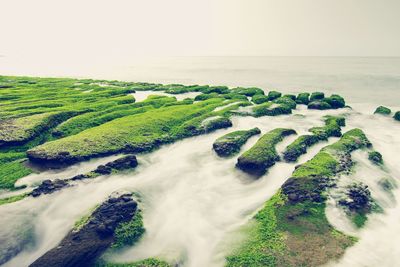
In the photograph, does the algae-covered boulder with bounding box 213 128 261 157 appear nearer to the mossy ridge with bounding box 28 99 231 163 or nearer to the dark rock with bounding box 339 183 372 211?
the mossy ridge with bounding box 28 99 231 163

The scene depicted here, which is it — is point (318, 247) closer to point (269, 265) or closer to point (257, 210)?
point (269, 265)

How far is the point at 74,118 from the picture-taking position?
24.0m

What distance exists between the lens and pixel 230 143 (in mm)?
20359

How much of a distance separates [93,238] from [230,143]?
10.4 m

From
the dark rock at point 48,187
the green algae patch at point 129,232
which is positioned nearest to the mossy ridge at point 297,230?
the green algae patch at point 129,232

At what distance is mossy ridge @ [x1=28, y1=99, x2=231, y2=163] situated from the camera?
17.8 metres

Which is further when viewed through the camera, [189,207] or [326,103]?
[326,103]

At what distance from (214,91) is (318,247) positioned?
31275 mm

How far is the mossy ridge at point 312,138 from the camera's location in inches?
752

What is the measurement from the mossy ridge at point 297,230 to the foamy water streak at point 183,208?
0.55m

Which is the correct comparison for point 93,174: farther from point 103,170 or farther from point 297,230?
point 297,230

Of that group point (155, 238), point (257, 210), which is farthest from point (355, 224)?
point (155, 238)

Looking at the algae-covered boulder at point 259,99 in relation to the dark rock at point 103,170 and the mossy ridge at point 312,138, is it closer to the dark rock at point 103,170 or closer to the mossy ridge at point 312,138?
the mossy ridge at point 312,138

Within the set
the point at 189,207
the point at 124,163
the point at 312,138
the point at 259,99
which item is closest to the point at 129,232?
the point at 189,207
